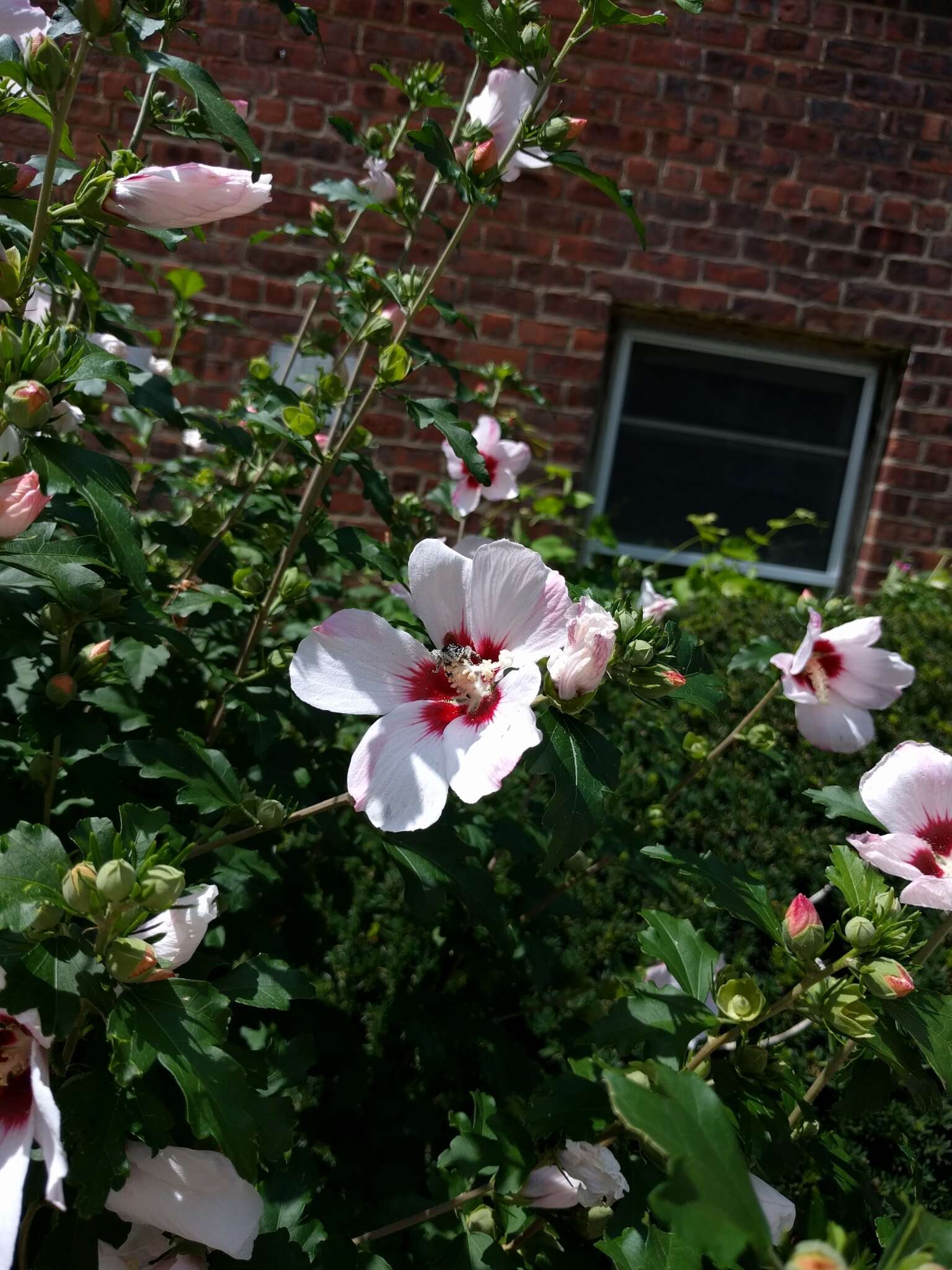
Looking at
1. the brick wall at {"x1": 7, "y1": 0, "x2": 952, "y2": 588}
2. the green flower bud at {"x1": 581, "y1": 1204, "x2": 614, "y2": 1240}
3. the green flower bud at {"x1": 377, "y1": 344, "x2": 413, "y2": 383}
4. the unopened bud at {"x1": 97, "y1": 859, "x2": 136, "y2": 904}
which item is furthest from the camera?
the brick wall at {"x1": 7, "y1": 0, "x2": 952, "y2": 588}

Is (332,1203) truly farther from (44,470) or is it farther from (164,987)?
(44,470)

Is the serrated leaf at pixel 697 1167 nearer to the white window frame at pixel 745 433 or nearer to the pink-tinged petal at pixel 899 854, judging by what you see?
the pink-tinged petal at pixel 899 854

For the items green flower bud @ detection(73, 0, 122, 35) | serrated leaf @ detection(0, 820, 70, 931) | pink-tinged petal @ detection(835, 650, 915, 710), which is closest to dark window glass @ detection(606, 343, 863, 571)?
pink-tinged petal @ detection(835, 650, 915, 710)

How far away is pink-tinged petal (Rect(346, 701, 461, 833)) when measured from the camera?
859mm

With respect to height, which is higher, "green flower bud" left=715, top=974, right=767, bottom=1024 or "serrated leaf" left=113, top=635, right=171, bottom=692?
"serrated leaf" left=113, top=635, right=171, bottom=692

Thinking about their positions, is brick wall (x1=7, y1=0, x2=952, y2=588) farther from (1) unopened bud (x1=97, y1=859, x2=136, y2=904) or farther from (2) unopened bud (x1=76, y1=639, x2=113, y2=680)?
(1) unopened bud (x1=97, y1=859, x2=136, y2=904)

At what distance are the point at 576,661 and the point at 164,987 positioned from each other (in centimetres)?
43

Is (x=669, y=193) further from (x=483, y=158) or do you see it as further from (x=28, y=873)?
(x=28, y=873)

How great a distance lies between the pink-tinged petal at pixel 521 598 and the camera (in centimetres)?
90

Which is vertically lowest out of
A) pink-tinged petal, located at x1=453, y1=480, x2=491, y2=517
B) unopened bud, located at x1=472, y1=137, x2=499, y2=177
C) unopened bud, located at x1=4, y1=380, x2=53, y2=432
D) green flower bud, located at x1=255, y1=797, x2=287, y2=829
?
green flower bud, located at x1=255, y1=797, x2=287, y2=829

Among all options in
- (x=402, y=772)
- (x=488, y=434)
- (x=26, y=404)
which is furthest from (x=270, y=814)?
(x=488, y=434)

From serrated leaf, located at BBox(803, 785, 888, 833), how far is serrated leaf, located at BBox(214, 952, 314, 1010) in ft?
1.85

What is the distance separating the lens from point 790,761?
2.40 metres

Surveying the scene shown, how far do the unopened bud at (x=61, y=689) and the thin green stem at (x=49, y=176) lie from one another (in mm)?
422
